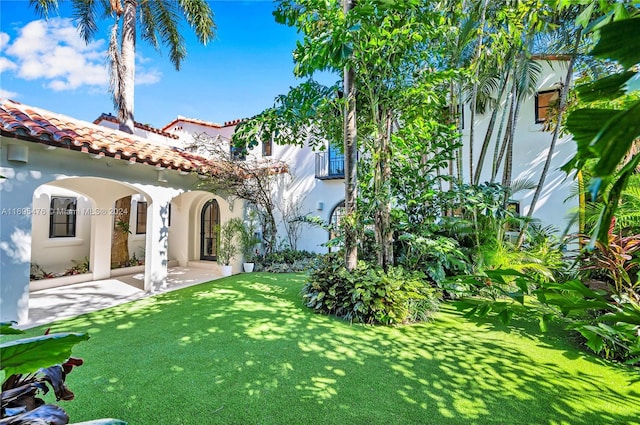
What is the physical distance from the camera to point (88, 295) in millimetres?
7656

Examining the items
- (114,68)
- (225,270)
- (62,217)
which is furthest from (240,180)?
(114,68)

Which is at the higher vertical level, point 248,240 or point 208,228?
point 208,228

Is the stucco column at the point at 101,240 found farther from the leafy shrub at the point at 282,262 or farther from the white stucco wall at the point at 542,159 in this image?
the white stucco wall at the point at 542,159

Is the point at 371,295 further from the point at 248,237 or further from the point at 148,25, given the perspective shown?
the point at 148,25

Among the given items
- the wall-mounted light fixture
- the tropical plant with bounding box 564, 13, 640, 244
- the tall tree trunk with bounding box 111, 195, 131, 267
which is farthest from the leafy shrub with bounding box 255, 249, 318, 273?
→ the tropical plant with bounding box 564, 13, 640, 244

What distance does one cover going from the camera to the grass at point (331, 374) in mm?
3070

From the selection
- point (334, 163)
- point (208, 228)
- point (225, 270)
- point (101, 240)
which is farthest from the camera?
point (208, 228)

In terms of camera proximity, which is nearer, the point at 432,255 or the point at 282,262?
the point at 432,255

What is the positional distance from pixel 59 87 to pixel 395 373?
33.6ft

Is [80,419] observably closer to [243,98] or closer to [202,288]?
[202,288]

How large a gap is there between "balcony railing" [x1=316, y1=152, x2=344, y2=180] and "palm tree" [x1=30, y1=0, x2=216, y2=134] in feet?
22.7

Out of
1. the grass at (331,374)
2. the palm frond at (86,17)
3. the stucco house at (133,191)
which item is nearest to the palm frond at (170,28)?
the palm frond at (86,17)

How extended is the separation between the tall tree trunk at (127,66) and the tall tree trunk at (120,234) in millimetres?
2823

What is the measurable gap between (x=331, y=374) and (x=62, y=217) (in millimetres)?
11372
